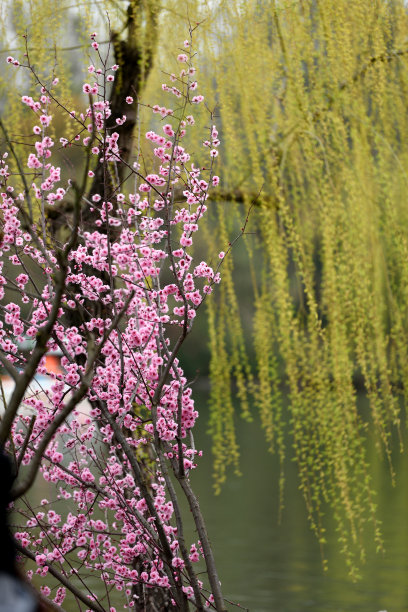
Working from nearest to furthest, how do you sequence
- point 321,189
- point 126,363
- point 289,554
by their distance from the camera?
point 126,363 → point 321,189 → point 289,554

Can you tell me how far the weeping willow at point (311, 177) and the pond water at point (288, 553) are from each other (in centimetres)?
219

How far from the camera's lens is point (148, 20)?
2.63 m

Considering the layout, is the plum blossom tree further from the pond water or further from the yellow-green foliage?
the pond water

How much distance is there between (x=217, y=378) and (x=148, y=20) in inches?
43.7

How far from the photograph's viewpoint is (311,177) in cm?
247

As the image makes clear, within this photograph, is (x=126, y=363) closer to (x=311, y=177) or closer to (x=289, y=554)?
(x=311, y=177)

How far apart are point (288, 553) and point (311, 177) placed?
4.04m

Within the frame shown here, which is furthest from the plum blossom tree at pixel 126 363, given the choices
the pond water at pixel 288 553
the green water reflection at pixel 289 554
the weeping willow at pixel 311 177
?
the green water reflection at pixel 289 554

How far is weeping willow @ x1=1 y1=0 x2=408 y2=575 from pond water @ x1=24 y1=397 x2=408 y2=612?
2192mm

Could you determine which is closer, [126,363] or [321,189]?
[126,363]

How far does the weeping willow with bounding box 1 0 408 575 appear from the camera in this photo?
2354mm

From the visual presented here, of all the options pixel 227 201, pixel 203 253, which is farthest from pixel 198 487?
pixel 227 201

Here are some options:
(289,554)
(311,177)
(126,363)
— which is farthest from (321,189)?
(289,554)

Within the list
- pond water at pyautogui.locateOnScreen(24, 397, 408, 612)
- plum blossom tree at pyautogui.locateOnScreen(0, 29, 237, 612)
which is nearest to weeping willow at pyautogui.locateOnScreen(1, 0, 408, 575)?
plum blossom tree at pyautogui.locateOnScreen(0, 29, 237, 612)
